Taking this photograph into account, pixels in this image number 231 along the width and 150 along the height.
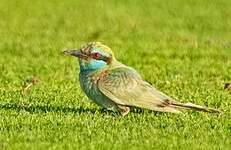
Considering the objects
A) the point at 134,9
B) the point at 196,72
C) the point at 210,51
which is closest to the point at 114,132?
the point at 196,72

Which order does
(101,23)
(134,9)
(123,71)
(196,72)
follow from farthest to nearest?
(134,9), (101,23), (196,72), (123,71)

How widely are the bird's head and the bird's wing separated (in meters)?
0.14

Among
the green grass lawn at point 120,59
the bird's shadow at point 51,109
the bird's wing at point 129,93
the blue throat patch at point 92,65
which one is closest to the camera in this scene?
the green grass lawn at point 120,59

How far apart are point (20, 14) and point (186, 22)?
357cm

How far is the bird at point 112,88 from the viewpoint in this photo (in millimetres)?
9227

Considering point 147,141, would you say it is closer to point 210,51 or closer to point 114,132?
point 114,132

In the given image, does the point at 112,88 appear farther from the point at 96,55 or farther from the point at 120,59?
the point at 120,59

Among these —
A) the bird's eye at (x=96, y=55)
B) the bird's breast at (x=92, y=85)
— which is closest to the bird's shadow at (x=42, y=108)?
the bird's breast at (x=92, y=85)

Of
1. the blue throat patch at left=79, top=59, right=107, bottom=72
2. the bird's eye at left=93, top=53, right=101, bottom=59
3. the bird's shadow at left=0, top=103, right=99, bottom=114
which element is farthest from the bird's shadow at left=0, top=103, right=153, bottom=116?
the bird's eye at left=93, top=53, right=101, bottom=59

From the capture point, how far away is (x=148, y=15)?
20.2m

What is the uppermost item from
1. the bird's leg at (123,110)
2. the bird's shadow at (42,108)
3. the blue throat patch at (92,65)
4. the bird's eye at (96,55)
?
the bird's eye at (96,55)

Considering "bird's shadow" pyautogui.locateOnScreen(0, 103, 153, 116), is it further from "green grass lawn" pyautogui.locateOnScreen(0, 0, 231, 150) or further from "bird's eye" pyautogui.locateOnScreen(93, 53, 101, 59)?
"bird's eye" pyautogui.locateOnScreen(93, 53, 101, 59)

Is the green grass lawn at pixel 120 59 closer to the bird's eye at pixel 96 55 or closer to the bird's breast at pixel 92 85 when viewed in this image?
the bird's breast at pixel 92 85

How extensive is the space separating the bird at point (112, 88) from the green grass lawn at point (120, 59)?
12cm
